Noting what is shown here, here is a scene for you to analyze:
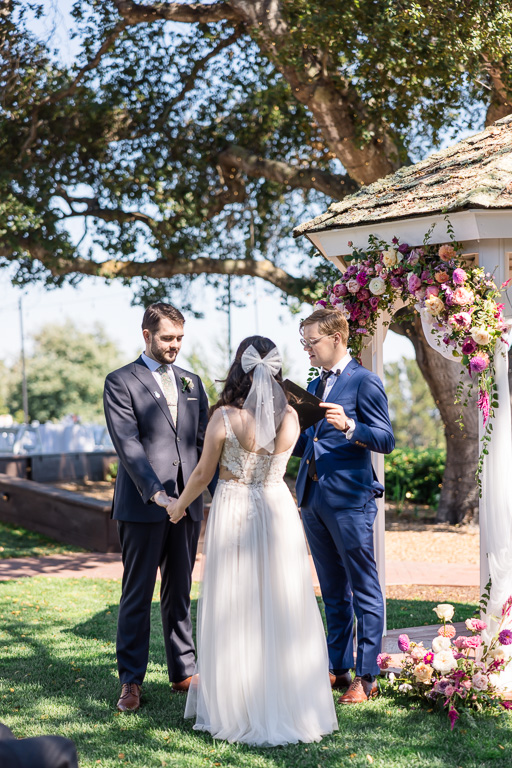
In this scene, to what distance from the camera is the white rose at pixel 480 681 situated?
176 inches

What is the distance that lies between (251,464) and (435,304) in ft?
4.67

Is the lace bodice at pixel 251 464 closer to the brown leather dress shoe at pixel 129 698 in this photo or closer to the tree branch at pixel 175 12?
the brown leather dress shoe at pixel 129 698

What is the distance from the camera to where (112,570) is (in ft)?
30.6

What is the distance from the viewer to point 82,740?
13.6 feet

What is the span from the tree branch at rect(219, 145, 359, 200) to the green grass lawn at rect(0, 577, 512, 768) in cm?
810

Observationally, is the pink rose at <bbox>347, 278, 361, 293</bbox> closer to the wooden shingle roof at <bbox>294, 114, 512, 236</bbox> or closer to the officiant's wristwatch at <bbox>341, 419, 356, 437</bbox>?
the wooden shingle roof at <bbox>294, 114, 512, 236</bbox>

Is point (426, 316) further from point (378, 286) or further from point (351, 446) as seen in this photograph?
point (351, 446)

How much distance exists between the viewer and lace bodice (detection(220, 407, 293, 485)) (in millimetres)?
4156

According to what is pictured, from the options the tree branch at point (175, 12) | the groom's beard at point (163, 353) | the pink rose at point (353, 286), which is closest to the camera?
the groom's beard at point (163, 353)

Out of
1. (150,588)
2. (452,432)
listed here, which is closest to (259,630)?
(150,588)

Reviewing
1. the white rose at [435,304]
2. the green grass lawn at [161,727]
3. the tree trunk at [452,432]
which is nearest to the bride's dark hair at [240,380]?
the white rose at [435,304]

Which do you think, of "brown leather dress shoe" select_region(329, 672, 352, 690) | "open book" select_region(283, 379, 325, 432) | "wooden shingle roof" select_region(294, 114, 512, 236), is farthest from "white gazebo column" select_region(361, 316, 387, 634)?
"open book" select_region(283, 379, 325, 432)

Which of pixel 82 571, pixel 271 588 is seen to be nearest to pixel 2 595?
pixel 82 571

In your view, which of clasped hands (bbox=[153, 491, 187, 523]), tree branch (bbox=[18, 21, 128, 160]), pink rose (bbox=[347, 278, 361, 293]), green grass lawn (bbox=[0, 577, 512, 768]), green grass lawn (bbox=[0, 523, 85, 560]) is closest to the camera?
green grass lawn (bbox=[0, 577, 512, 768])
